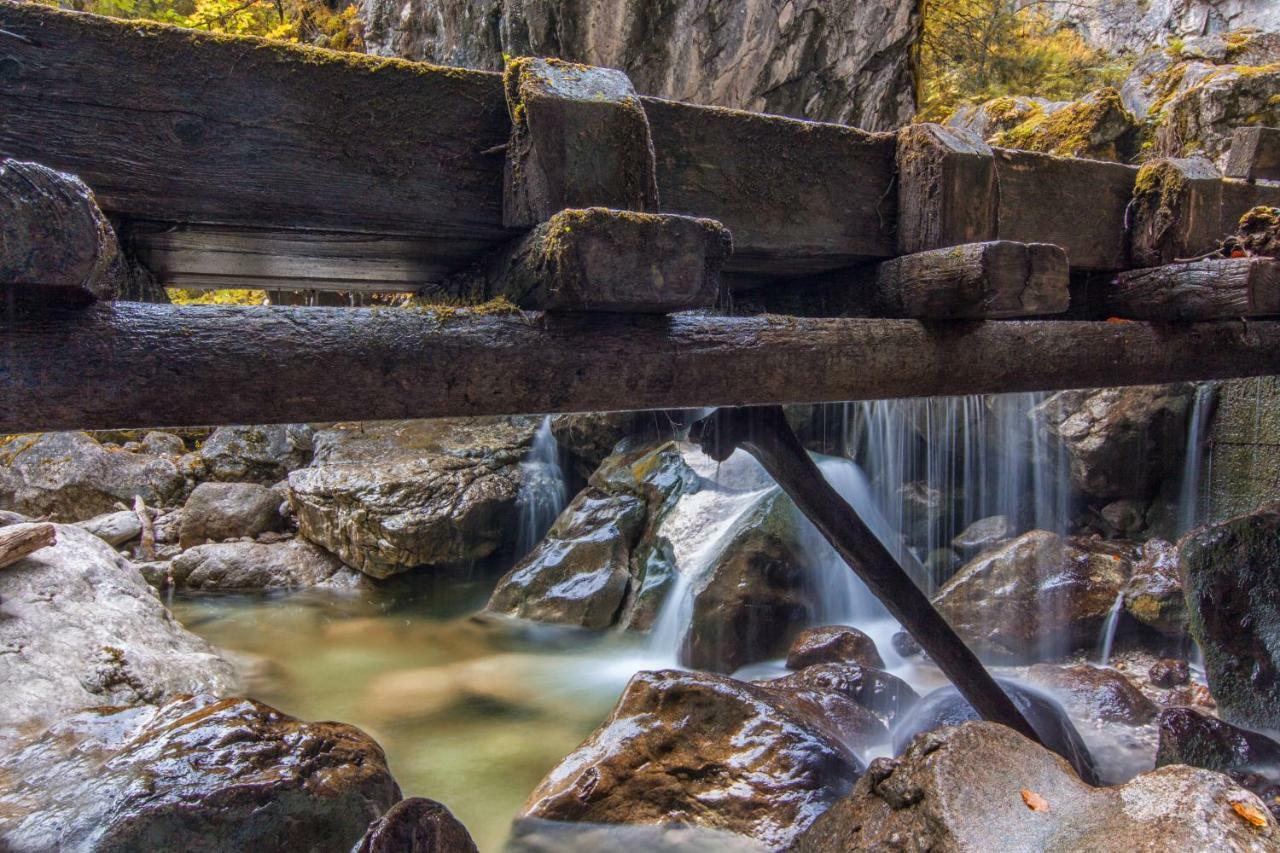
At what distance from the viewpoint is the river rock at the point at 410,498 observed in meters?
9.03

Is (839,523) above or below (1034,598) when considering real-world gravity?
above

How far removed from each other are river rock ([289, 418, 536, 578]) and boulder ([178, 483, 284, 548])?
57 centimetres

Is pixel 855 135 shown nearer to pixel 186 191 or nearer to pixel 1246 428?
pixel 186 191

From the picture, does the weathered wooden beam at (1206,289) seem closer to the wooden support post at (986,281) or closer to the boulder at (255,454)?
the wooden support post at (986,281)

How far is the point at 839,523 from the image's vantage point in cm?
353

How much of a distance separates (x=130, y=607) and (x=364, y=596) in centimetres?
349

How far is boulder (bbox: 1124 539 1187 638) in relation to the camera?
621 cm

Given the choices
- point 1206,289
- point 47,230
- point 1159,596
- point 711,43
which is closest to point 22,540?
point 47,230

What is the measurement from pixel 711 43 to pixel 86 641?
7919 mm

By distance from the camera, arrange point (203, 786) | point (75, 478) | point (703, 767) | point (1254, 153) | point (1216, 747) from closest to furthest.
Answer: point (203, 786), point (1254, 153), point (703, 767), point (1216, 747), point (75, 478)

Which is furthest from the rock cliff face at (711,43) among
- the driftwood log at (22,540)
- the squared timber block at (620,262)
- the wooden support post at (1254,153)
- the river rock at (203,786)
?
the river rock at (203,786)

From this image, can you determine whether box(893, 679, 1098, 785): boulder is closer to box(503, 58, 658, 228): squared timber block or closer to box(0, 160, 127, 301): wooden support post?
box(503, 58, 658, 228): squared timber block

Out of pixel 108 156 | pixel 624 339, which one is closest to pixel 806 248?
pixel 624 339

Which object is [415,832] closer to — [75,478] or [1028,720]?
[1028,720]
